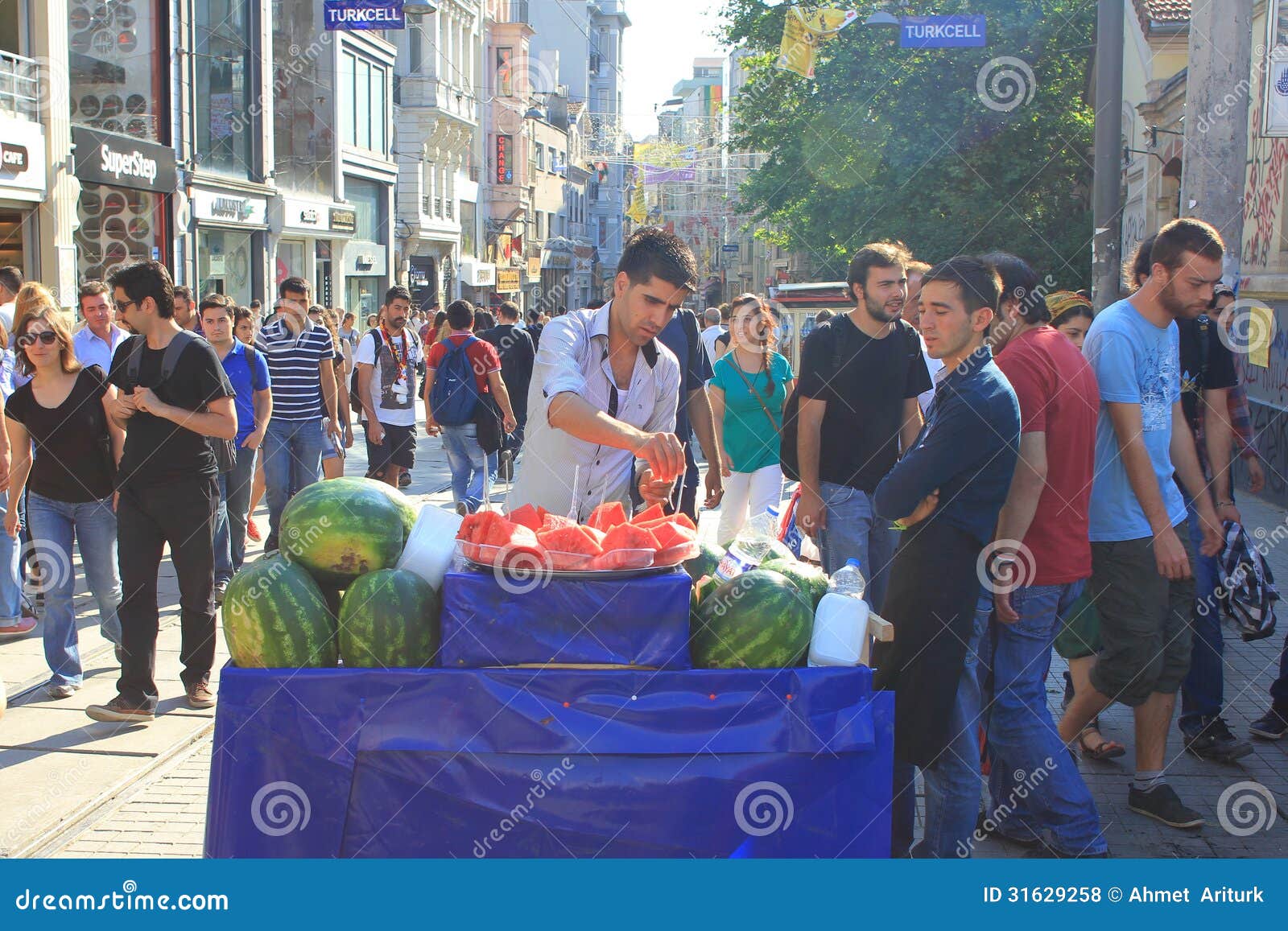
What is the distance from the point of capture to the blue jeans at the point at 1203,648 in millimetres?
5455

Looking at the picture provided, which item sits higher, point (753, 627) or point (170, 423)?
point (170, 423)

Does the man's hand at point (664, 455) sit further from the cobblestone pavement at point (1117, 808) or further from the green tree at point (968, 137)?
the green tree at point (968, 137)

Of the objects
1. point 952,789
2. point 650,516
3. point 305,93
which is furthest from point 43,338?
point 305,93

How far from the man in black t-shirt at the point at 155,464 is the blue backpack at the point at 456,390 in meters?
4.63

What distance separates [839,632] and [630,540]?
65 cm

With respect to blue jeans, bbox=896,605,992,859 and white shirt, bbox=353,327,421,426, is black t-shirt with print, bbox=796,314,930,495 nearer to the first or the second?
blue jeans, bbox=896,605,992,859

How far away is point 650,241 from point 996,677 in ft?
6.76

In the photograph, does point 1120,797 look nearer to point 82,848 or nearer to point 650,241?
point 650,241

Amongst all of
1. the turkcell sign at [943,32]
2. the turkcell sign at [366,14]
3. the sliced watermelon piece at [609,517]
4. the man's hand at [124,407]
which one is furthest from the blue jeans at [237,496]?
the turkcell sign at [366,14]

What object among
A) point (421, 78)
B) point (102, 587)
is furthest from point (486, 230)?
point (102, 587)

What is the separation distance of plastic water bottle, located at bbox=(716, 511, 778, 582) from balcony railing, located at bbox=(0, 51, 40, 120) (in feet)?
53.5

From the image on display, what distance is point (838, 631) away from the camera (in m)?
3.42

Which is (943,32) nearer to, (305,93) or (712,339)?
(712,339)

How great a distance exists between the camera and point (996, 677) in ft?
14.7
